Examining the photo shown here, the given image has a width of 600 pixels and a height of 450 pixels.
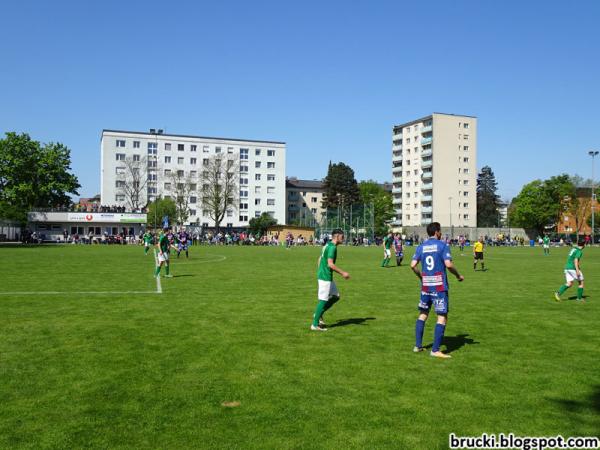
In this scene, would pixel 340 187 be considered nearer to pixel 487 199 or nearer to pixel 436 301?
pixel 487 199

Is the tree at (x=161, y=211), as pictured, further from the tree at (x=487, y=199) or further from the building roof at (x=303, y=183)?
the tree at (x=487, y=199)

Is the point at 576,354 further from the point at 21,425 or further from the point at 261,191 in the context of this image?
the point at 261,191

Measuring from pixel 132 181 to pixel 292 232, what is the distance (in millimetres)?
35835

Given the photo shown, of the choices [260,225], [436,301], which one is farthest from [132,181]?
[436,301]

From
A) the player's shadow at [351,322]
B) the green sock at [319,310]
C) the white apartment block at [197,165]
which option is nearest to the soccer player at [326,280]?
the green sock at [319,310]

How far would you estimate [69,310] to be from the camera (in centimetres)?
1262

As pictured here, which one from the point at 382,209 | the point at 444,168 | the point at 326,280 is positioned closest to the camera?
the point at 326,280

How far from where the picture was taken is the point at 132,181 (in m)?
98.0

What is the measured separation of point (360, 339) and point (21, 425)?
5955mm

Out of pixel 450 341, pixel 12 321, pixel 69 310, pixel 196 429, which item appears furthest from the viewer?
pixel 69 310

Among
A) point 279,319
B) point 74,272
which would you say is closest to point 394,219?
point 74,272

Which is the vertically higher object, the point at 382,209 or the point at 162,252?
the point at 382,209

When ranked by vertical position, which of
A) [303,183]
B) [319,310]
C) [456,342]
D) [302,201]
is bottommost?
[456,342]

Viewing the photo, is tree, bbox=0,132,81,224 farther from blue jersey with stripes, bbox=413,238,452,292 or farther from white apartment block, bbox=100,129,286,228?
blue jersey with stripes, bbox=413,238,452,292
